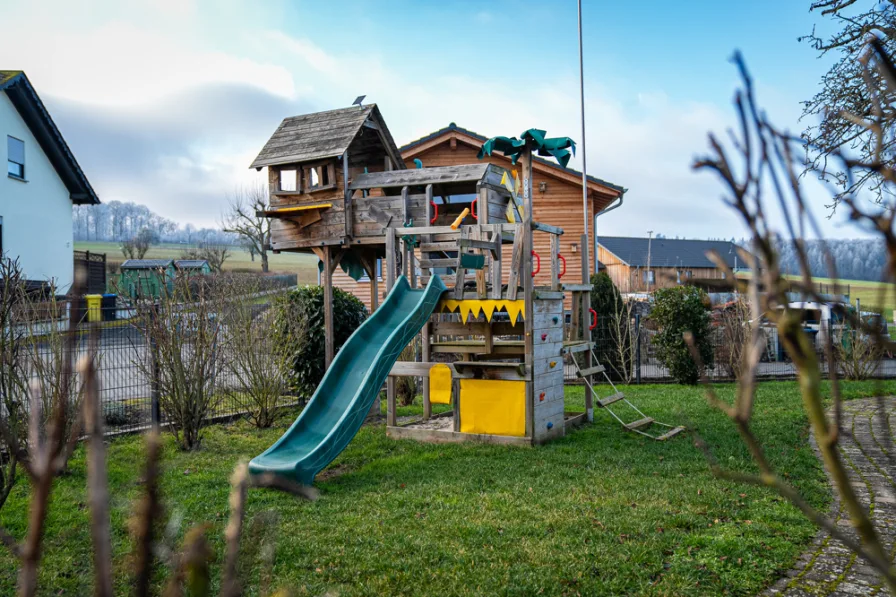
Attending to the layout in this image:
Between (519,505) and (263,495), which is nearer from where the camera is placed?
(519,505)

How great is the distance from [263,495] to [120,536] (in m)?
1.40

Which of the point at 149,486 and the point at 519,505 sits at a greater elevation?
the point at 149,486

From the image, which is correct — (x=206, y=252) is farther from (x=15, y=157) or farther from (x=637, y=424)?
(x=637, y=424)

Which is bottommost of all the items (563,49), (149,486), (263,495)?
(263,495)

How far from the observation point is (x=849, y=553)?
15.1 feet

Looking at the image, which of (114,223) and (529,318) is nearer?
(529,318)

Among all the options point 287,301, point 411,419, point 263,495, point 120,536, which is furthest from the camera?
point 287,301

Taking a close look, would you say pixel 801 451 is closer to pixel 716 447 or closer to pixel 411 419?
pixel 716 447

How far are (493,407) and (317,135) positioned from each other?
5.27 metres

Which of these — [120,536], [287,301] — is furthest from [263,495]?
[287,301]

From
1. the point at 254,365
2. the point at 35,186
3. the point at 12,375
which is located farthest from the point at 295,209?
the point at 35,186

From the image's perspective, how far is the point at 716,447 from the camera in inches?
314

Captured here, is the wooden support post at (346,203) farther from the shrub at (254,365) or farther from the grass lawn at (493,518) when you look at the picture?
the grass lawn at (493,518)

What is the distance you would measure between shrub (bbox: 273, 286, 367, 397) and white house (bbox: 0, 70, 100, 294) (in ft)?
42.6
